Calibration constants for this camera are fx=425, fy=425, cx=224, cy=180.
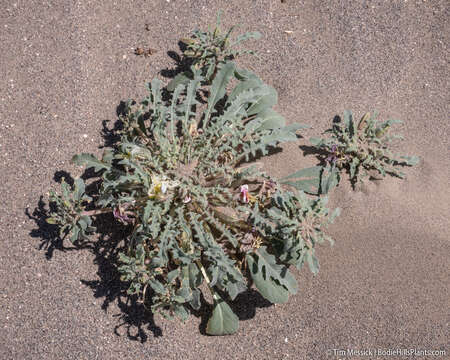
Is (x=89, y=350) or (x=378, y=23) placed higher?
(x=378, y=23)

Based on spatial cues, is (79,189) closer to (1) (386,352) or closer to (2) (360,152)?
(2) (360,152)

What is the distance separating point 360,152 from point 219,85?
50.2 inches

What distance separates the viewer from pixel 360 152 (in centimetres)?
347

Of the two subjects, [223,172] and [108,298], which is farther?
[108,298]

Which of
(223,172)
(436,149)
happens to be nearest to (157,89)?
(223,172)

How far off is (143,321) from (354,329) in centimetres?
171

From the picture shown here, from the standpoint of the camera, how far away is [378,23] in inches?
154

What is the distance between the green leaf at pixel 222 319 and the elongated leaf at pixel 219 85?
1447 millimetres

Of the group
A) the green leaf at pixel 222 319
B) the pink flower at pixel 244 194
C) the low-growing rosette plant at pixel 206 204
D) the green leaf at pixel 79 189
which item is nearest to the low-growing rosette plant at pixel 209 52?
the low-growing rosette plant at pixel 206 204

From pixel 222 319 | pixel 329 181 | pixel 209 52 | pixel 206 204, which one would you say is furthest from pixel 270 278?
pixel 209 52

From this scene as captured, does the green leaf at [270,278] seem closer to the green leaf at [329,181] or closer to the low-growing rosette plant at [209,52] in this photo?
the green leaf at [329,181]

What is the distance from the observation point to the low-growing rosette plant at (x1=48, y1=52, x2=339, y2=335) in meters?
2.95

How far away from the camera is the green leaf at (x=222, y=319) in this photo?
326 centimetres

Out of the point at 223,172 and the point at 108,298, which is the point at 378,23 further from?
the point at 108,298
